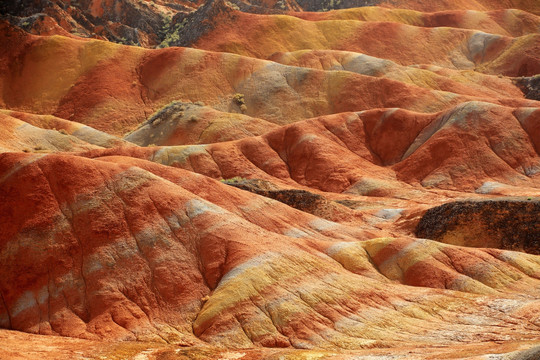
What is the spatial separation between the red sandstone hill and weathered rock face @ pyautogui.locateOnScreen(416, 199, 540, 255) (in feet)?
0.42

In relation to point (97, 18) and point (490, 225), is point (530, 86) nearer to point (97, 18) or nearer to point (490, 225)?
point (490, 225)

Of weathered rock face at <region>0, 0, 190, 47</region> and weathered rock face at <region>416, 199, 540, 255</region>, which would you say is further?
weathered rock face at <region>0, 0, 190, 47</region>

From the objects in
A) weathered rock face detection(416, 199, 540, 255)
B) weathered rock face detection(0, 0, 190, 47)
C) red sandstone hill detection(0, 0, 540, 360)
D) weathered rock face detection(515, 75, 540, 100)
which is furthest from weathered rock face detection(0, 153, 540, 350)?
weathered rock face detection(0, 0, 190, 47)

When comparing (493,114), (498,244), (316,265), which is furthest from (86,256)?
(493,114)

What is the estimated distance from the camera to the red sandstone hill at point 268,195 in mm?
30078

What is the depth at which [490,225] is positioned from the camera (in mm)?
47688

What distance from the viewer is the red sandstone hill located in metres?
30.1

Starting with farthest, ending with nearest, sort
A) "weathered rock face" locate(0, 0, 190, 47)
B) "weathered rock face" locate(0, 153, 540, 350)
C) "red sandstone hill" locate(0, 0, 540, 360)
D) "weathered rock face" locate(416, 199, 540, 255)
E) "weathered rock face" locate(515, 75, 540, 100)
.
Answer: "weathered rock face" locate(0, 0, 190, 47) → "weathered rock face" locate(515, 75, 540, 100) → "weathered rock face" locate(416, 199, 540, 255) → "red sandstone hill" locate(0, 0, 540, 360) → "weathered rock face" locate(0, 153, 540, 350)

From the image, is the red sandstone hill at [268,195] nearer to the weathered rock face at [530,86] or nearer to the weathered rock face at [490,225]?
the weathered rock face at [490,225]

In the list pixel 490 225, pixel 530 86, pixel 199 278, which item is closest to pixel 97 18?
pixel 530 86

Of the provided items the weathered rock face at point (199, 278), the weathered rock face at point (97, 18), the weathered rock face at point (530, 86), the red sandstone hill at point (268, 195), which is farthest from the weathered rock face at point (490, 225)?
the weathered rock face at point (97, 18)

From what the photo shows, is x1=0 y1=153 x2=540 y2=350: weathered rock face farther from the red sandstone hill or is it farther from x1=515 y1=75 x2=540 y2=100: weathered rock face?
x1=515 y1=75 x2=540 y2=100: weathered rock face

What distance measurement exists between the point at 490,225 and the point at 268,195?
16378mm

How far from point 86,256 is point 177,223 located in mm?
4734
